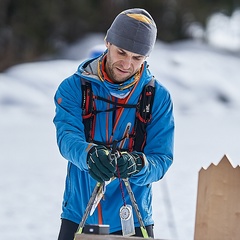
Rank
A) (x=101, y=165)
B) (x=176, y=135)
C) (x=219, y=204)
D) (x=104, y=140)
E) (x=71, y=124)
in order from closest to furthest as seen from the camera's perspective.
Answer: (x=101, y=165) < (x=219, y=204) < (x=71, y=124) < (x=104, y=140) < (x=176, y=135)

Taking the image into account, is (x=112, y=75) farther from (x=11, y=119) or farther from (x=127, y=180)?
(x=11, y=119)

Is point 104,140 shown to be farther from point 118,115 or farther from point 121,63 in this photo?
point 121,63

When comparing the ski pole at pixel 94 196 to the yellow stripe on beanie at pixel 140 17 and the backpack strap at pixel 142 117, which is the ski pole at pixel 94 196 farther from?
the yellow stripe on beanie at pixel 140 17

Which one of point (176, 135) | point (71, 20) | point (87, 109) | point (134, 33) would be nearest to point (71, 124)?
point (87, 109)

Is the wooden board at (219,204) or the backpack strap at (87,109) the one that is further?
the backpack strap at (87,109)

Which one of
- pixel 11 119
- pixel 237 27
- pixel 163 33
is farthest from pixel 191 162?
pixel 237 27

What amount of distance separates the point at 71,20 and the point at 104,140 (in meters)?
19.4

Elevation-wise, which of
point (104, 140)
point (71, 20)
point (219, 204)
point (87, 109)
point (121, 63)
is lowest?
point (219, 204)

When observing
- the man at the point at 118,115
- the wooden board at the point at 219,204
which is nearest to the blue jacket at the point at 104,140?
the man at the point at 118,115

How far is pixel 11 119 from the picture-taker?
506 inches

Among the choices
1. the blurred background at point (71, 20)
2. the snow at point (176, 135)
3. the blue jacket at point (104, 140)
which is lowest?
the blue jacket at point (104, 140)

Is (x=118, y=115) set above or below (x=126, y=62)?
below

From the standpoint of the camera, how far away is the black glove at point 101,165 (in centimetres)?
240

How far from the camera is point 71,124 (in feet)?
8.79
